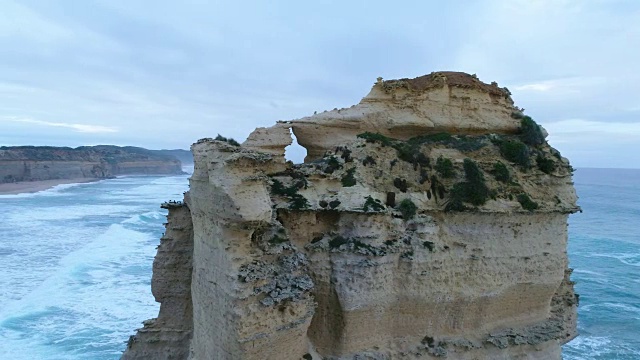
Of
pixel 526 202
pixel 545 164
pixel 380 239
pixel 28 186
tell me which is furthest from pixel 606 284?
pixel 28 186

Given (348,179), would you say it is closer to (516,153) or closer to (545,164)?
(516,153)

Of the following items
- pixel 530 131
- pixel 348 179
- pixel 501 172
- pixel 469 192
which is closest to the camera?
pixel 348 179

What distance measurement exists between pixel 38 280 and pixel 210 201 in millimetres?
23384

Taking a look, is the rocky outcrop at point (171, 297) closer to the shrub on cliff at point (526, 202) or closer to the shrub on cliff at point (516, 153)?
the shrub on cliff at point (526, 202)

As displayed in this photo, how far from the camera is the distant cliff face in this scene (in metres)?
106

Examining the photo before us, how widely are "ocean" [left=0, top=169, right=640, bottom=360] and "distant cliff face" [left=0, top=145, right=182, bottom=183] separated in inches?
2256

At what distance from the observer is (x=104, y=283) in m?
28.4

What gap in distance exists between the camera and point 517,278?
47.1 feet

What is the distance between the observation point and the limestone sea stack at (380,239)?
10766 millimetres

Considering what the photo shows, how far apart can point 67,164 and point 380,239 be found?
125139mm

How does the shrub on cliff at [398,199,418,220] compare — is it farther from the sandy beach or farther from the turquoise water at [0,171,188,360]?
the sandy beach

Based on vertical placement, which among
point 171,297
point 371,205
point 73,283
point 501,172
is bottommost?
point 73,283

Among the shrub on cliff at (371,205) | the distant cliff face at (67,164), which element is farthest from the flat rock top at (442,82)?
the distant cliff face at (67,164)

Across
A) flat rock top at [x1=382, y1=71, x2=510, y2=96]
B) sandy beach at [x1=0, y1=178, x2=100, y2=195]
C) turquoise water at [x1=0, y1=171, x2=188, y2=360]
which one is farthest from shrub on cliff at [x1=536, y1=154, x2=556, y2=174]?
sandy beach at [x1=0, y1=178, x2=100, y2=195]
